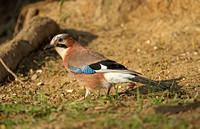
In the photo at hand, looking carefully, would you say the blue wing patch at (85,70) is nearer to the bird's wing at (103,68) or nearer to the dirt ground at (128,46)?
the bird's wing at (103,68)

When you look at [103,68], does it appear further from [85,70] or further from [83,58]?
[83,58]

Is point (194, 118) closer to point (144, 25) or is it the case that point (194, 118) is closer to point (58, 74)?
point (58, 74)

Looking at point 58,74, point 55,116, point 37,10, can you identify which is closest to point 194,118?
point 55,116

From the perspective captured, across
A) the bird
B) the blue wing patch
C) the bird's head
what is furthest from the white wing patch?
the bird's head

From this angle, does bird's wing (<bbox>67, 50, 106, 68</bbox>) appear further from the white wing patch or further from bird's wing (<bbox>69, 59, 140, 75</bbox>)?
the white wing patch

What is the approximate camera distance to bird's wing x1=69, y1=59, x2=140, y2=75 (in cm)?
449

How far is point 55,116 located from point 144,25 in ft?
16.7

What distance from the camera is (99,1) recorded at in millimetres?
8414

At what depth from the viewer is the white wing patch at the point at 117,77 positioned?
14.5 feet

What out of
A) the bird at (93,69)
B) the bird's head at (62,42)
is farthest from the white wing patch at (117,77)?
the bird's head at (62,42)

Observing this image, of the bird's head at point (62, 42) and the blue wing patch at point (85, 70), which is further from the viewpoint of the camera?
the bird's head at point (62, 42)

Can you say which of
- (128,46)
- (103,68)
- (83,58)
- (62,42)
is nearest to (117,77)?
(103,68)

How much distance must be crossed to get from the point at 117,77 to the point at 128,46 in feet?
9.49

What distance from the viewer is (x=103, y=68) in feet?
15.0
